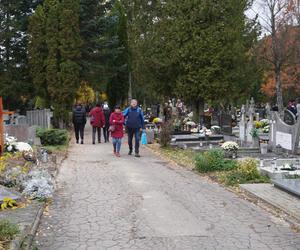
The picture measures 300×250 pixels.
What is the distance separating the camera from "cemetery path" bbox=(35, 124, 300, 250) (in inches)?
259

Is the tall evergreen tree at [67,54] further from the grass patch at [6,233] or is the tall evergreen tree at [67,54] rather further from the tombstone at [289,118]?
the grass patch at [6,233]

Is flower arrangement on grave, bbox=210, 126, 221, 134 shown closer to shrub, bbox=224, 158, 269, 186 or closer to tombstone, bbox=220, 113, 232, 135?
tombstone, bbox=220, 113, 232, 135

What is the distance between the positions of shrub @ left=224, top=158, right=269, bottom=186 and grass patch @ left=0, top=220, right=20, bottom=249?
579cm

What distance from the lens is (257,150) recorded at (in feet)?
56.2

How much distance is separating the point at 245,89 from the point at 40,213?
81.5ft

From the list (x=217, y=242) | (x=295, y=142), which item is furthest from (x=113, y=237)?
(x=295, y=142)

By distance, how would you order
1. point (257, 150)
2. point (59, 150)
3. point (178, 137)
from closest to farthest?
point (257, 150) → point (59, 150) → point (178, 137)

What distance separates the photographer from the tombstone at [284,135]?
1572cm

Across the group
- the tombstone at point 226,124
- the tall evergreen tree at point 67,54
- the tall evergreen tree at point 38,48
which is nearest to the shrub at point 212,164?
the tombstone at point 226,124

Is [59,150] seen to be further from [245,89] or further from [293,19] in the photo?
[293,19]

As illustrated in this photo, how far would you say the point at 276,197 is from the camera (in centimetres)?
934

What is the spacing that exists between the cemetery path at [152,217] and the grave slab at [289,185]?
921mm

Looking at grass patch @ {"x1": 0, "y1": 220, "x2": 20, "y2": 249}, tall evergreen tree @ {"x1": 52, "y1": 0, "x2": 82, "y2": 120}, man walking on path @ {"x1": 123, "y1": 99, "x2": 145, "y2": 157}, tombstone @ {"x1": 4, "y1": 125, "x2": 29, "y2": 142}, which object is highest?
tall evergreen tree @ {"x1": 52, "y1": 0, "x2": 82, "y2": 120}

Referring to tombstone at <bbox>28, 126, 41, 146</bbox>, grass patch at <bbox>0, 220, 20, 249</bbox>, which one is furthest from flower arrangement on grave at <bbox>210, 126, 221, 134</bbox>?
grass patch at <bbox>0, 220, 20, 249</bbox>
